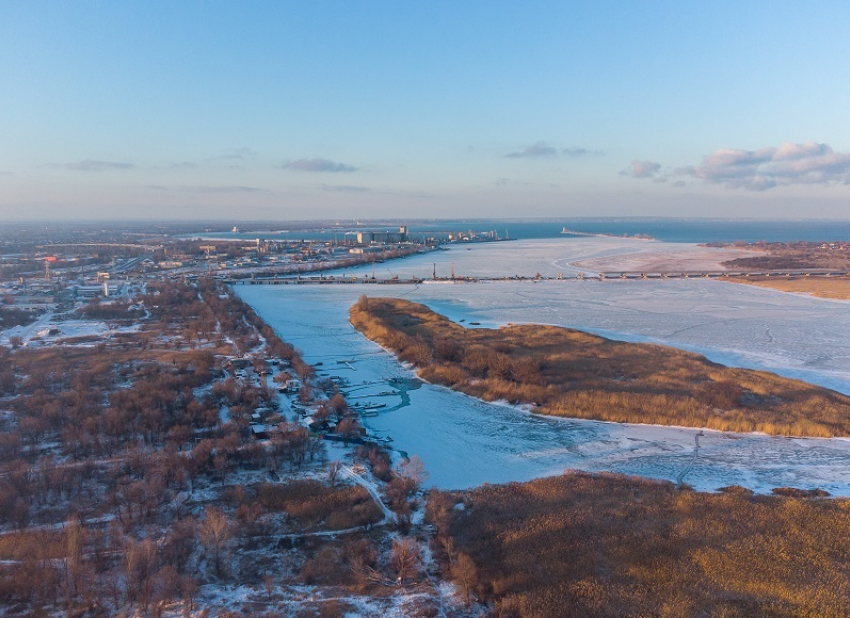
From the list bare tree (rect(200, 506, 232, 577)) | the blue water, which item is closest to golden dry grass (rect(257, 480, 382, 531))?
bare tree (rect(200, 506, 232, 577))

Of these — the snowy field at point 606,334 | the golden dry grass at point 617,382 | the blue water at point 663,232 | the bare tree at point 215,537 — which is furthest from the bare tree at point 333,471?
the blue water at point 663,232

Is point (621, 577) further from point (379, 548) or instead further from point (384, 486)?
point (384, 486)

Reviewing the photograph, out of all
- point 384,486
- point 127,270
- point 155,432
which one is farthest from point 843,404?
point 127,270

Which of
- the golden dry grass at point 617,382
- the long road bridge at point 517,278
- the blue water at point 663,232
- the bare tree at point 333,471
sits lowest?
the bare tree at point 333,471

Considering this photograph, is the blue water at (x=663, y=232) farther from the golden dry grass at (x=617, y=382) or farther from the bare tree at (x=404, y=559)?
the bare tree at (x=404, y=559)

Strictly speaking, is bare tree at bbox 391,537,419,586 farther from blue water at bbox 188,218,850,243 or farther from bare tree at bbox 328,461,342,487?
blue water at bbox 188,218,850,243

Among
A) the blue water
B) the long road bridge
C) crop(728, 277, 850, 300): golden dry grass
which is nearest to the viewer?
crop(728, 277, 850, 300): golden dry grass
